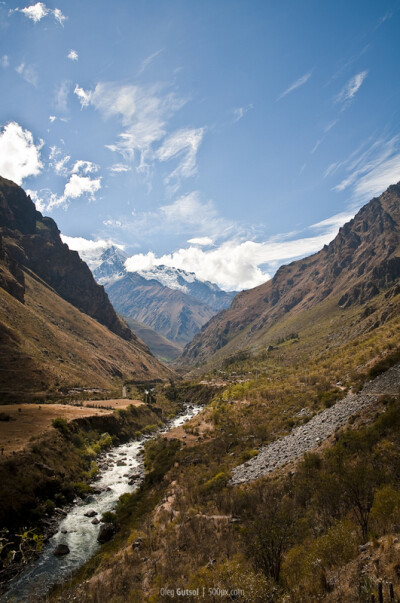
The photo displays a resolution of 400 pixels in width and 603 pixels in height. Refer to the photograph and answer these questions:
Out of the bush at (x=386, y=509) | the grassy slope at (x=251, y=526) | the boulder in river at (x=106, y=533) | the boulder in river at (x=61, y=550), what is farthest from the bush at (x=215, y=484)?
the bush at (x=386, y=509)

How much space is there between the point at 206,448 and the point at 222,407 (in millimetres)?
25682

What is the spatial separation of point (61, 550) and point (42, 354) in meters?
107

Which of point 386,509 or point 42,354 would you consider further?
point 42,354

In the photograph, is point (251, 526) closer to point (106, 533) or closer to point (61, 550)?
point (106, 533)

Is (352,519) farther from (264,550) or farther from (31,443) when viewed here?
(31,443)

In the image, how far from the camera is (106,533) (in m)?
30.0

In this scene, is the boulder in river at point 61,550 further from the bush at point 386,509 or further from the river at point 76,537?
the bush at point 386,509

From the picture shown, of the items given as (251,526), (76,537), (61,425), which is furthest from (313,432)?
(61,425)

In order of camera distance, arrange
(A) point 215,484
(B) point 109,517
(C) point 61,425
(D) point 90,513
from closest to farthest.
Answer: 1. (A) point 215,484
2. (B) point 109,517
3. (D) point 90,513
4. (C) point 61,425

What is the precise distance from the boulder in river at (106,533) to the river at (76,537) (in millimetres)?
512

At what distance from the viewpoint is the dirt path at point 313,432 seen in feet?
102

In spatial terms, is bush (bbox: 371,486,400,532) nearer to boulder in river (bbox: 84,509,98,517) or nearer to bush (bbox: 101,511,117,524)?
bush (bbox: 101,511,117,524)

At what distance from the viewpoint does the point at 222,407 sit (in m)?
72.1

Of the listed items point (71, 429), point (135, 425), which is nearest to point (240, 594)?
point (71, 429)
